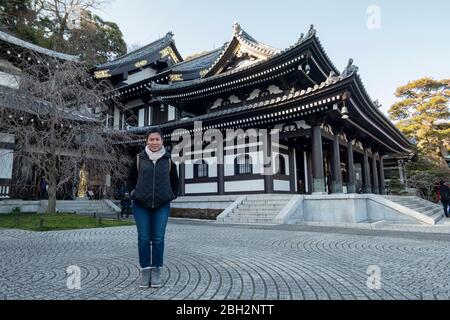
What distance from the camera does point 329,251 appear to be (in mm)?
5844

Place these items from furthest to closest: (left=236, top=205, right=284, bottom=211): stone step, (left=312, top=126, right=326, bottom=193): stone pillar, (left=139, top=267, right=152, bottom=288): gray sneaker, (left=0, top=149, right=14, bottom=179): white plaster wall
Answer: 1. (left=0, top=149, right=14, bottom=179): white plaster wall
2. (left=312, top=126, right=326, bottom=193): stone pillar
3. (left=236, top=205, right=284, bottom=211): stone step
4. (left=139, top=267, right=152, bottom=288): gray sneaker

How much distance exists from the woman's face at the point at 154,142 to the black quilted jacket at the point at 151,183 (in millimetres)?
122

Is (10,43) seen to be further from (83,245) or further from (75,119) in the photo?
(83,245)

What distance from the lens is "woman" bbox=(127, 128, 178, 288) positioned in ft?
11.3

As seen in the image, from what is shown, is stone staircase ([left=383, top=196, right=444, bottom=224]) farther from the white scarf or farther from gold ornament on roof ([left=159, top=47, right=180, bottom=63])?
gold ornament on roof ([left=159, top=47, right=180, bottom=63])

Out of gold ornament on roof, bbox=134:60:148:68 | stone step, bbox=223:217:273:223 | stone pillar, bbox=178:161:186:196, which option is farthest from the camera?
gold ornament on roof, bbox=134:60:148:68

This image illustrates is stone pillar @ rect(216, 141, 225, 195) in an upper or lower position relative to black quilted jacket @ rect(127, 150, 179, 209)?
upper

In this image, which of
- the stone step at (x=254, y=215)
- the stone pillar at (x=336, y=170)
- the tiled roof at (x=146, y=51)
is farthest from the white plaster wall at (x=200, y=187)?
the tiled roof at (x=146, y=51)

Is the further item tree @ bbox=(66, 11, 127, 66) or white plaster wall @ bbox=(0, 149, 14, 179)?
tree @ bbox=(66, 11, 127, 66)

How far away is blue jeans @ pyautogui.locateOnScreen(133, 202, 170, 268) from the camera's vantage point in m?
3.50

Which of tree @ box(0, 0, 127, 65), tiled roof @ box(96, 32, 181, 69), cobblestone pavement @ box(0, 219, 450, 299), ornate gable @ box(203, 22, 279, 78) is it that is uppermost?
tree @ box(0, 0, 127, 65)

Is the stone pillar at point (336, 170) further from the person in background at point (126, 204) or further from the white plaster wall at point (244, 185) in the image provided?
the person in background at point (126, 204)

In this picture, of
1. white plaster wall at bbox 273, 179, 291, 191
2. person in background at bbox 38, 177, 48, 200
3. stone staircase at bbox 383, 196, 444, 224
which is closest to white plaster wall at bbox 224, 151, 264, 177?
white plaster wall at bbox 273, 179, 291, 191

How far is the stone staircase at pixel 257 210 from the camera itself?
12.4 m
